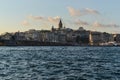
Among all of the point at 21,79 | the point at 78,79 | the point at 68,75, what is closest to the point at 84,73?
the point at 68,75

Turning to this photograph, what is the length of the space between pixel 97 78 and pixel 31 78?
5.45 m

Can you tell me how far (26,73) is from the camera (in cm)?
3841

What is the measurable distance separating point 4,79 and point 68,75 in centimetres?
599

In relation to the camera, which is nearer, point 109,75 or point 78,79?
point 78,79

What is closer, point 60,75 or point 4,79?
point 4,79

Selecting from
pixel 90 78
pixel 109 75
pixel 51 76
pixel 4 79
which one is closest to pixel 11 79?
pixel 4 79

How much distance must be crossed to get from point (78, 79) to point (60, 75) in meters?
3.19

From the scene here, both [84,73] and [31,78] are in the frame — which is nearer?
[31,78]

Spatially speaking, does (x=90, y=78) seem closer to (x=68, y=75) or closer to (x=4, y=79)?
(x=68, y=75)

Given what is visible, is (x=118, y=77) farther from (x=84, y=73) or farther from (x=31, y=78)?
(x=31, y=78)

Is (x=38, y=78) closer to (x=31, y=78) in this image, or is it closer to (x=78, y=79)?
(x=31, y=78)

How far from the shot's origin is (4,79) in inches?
1328

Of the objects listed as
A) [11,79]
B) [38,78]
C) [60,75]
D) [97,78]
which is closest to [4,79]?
[11,79]

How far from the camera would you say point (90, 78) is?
34.5 meters
